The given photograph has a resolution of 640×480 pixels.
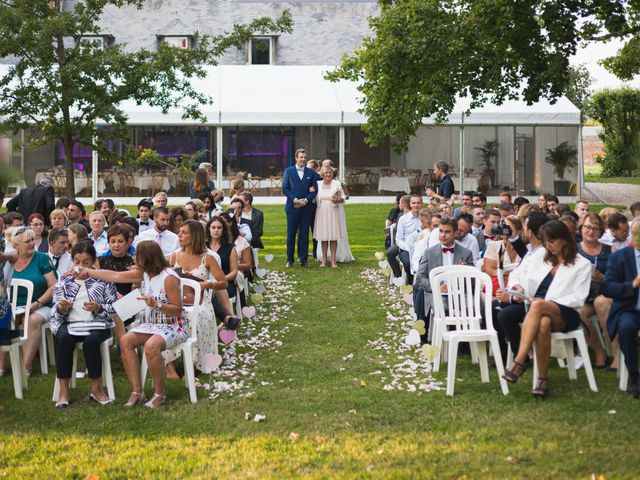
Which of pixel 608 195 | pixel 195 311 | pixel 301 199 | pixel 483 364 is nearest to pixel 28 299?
pixel 195 311

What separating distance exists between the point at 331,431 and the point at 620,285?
2658 mm

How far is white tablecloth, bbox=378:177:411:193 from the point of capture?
31.0m

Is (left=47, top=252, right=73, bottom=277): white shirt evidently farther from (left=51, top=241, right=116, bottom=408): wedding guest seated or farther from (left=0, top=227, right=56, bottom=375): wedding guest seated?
(left=51, top=241, right=116, bottom=408): wedding guest seated

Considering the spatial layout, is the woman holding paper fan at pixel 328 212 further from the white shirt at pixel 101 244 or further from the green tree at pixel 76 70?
the white shirt at pixel 101 244

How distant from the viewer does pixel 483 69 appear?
19016mm

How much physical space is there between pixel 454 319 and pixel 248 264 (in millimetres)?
3481

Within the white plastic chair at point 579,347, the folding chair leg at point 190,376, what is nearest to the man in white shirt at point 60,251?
the folding chair leg at point 190,376

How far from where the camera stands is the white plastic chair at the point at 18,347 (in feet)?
24.8

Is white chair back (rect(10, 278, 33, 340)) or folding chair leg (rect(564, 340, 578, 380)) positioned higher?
white chair back (rect(10, 278, 33, 340))

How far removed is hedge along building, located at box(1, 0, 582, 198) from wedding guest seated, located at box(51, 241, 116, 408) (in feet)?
68.4

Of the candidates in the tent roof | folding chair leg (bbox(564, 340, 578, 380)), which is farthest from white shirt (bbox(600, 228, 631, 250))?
the tent roof

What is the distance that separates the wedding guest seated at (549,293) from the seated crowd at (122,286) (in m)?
2.66

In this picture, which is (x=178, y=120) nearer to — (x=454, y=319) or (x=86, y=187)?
(x=86, y=187)

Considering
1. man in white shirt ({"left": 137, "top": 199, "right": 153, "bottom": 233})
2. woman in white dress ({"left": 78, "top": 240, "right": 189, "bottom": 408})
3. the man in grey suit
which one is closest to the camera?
woman in white dress ({"left": 78, "top": 240, "right": 189, "bottom": 408})
